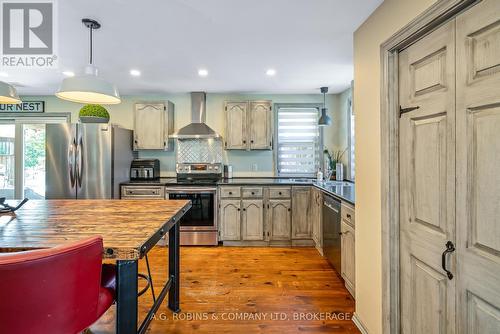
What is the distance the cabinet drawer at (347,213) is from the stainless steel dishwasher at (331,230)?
5.7 inches

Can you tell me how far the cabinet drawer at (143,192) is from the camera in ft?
12.4

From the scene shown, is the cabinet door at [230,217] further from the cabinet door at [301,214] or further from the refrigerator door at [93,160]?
the refrigerator door at [93,160]

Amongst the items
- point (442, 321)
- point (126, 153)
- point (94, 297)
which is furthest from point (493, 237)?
point (126, 153)

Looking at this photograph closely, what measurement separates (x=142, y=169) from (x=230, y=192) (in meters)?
1.59

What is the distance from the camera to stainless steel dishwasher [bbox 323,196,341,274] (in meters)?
2.70

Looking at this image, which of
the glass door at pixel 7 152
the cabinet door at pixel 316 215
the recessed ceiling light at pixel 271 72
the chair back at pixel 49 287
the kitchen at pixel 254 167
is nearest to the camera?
the chair back at pixel 49 287

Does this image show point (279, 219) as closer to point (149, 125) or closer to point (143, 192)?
point (143, 192)

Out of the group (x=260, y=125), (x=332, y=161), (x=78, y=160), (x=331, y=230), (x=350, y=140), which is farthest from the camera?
(x=332, y=161)

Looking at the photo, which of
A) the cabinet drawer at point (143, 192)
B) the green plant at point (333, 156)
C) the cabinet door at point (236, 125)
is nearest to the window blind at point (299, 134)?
the green plant at point (333, 156)

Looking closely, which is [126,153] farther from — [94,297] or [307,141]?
[94,297]

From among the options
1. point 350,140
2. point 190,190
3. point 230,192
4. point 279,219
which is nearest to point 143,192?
point 190,190

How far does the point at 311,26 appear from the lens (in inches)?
86.6

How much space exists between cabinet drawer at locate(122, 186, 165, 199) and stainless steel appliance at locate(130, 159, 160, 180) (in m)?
0.44

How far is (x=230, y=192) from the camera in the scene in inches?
149
